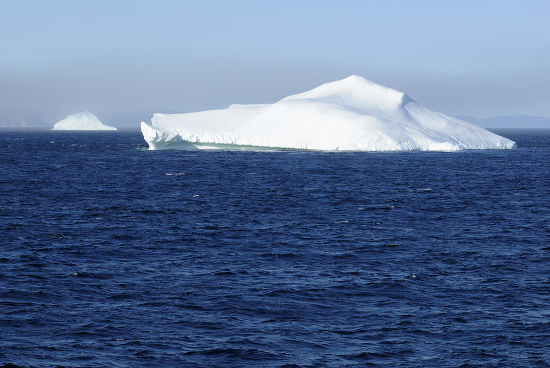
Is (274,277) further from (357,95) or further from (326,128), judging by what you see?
(357,95)

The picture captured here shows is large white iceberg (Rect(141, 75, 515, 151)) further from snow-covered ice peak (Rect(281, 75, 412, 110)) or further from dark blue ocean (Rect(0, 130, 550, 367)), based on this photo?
dark blue ocean (Rect(0, 130, 550, 367))

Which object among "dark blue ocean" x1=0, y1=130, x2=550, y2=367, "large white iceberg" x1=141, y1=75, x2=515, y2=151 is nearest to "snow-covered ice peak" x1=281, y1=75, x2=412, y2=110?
"large white iceberg" x1=141, y1=75, x2=515, y2=151

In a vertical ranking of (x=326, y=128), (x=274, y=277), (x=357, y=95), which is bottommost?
(x=274, y=277)

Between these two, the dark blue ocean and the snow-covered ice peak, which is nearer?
the dark blue ocean

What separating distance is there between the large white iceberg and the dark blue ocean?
43919 mm

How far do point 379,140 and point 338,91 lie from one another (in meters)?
24.8

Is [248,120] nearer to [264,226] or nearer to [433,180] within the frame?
[433,180]

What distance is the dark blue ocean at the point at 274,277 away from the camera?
20.6 m

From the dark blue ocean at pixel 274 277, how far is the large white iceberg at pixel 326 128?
43919 mm

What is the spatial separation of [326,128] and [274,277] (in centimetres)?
7893

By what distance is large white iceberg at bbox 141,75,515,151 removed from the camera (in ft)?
347

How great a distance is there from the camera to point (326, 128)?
10681cm

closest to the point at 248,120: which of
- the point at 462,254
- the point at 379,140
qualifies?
the point at 379,140

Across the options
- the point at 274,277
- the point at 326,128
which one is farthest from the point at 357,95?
the point at 274,277
